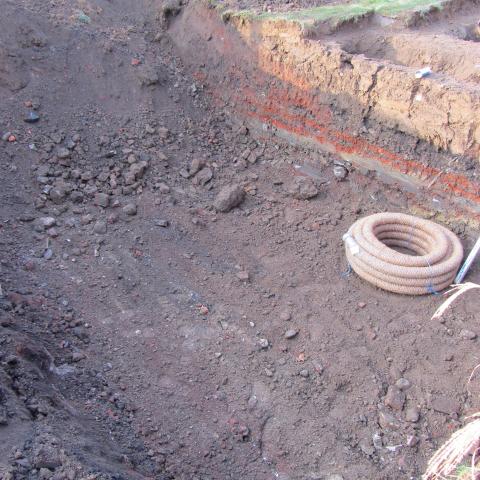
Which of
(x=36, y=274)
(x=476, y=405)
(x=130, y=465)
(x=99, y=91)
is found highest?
(x=99, y=91)

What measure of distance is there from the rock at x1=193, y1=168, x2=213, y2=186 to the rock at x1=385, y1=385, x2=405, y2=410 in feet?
9.76

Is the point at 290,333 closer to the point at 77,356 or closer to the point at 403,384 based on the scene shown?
the point at 403,384

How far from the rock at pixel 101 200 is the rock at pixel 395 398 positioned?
3217mm

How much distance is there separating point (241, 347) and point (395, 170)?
2.58m

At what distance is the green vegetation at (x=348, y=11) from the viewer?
6348 millimetres

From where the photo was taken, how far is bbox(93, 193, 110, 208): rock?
560 cm

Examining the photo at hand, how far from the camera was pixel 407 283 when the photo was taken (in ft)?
16.0

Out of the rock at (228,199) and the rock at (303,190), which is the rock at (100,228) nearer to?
the rock at (228,199)

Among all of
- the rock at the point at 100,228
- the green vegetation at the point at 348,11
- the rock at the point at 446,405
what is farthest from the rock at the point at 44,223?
the rock at the point at 446,405

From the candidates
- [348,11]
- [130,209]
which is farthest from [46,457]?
[348,11]

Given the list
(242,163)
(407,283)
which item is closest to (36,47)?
(242,163)

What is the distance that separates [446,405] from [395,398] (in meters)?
0.38

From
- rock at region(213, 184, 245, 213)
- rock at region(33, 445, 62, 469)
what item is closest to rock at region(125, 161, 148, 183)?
rock at region(213, 184, 245, 213)

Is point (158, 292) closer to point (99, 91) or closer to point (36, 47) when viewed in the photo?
point (99, 91)
